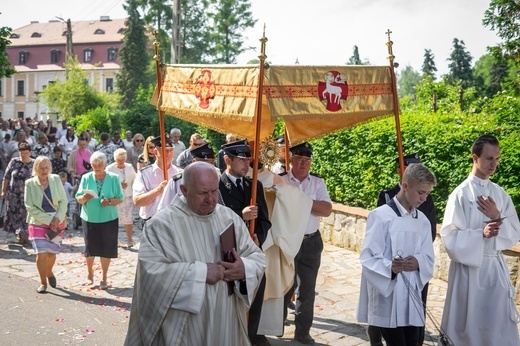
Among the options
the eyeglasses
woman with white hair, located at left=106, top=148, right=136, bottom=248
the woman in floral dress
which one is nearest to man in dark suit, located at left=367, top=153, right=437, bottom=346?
the eyeglasses

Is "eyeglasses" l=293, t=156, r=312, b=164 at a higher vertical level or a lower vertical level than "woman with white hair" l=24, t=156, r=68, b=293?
higher

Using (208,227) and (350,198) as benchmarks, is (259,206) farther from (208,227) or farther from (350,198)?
(350,198)

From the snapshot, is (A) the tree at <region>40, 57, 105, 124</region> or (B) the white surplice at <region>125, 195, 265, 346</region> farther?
(A) the tree at <region>40, 57, 105, 124</region>

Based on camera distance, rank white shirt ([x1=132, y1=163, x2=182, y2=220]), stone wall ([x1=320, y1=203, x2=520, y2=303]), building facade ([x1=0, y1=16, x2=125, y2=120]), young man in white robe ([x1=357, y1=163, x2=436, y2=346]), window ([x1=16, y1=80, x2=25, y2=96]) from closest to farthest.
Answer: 1. young man in white robe ([x1=357, y1=163, x2=436, y2=346])
2. white shirt ([x1=132, y1=163, x2=182, y2=220])
3. stone wall ([x1=320, y1=203, x2=520, y2=303])
4. building facade ([x1=0, y1=16, x2=125, y2=120])
5. window ([x1=16, y1=80, x2=25, y2=96])

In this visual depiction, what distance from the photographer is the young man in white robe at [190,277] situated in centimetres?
432

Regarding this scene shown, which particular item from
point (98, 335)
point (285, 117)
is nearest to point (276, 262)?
point (285, 117)

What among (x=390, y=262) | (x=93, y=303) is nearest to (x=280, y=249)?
(x=390, y=262)

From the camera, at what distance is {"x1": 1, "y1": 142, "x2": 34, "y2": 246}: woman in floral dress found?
12.6m

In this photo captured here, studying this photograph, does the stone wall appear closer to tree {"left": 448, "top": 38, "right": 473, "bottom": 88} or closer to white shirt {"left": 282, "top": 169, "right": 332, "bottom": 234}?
white shirt {"left": 282, "top": 169, "right": 332, "bottom": 234}

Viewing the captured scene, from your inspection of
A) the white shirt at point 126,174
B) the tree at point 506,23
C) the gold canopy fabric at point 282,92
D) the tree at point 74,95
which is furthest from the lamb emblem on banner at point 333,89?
the tree at point 74,95

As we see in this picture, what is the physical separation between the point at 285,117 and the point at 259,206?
0.90 meters

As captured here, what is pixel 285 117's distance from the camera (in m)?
6.55

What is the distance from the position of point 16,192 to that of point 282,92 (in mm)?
7816

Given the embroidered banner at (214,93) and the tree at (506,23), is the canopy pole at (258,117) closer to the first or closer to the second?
the embroidered banner at (214,93)
